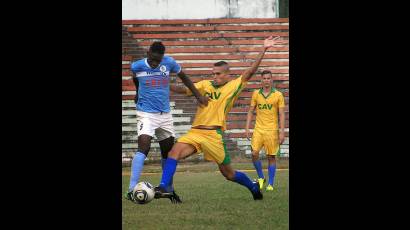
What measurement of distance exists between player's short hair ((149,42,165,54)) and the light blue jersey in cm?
11

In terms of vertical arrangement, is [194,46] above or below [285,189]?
above

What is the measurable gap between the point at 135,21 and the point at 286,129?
2.53 metres

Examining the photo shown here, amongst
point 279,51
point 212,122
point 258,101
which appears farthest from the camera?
point 258,101

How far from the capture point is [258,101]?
362 inches

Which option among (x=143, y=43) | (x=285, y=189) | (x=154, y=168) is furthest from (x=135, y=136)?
(x=285, y=189)

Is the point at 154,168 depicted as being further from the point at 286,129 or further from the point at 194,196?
the point at 286,129

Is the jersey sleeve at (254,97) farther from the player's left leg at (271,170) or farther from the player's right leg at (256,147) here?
the player's left leg at (271,170)

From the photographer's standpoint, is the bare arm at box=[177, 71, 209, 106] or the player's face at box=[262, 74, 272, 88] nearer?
the bare arm at box=[177, 71, 209, 106]

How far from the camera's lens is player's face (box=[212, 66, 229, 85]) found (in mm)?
7637

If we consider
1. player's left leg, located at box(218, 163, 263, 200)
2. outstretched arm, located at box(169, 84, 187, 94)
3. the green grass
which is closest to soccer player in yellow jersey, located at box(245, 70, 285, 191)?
the green grass

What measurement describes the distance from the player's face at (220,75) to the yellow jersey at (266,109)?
1389 mm

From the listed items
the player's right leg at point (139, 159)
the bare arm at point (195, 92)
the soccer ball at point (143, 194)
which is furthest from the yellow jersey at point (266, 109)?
the soccer ball at point (143, 194)

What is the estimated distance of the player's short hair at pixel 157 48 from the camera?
7.66 meters

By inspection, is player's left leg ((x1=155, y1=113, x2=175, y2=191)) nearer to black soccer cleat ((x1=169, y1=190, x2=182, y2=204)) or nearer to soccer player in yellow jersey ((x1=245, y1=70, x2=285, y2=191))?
black soccer cleat ((x1=169, y1=190, x2=182, y2=204))
